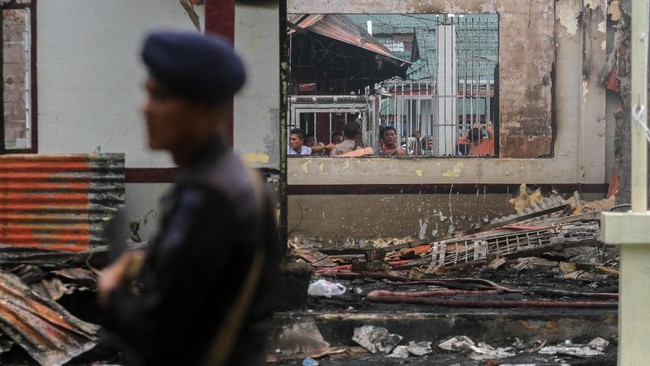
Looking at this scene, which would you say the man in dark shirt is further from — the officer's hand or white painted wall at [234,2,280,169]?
white painted wall at [234,2,280,169]

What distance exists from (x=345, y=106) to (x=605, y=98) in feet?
12.3

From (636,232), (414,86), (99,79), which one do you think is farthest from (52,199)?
(414,86)

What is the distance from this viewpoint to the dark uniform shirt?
210 centimetres

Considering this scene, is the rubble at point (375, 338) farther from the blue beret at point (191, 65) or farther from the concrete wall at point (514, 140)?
the concrete wall at point (514, 140)

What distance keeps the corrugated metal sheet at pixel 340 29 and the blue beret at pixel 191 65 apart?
12.2 metres

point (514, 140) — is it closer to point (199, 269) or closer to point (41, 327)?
point (41, 327)

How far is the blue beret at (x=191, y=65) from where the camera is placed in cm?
219

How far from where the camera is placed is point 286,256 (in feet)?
25.8

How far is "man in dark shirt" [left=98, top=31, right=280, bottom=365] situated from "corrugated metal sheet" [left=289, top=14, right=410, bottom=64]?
12.2 meters

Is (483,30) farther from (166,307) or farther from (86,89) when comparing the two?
(166,307)

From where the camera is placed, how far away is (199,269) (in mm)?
2096

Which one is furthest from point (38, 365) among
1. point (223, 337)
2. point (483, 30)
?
point (483, 30)

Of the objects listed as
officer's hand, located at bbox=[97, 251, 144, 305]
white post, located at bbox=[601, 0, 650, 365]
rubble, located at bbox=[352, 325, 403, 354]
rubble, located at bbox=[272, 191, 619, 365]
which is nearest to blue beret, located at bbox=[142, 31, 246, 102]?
officer's hand, located at bbox=[97, 251, 144, 305]

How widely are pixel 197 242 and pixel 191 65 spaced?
401mm
